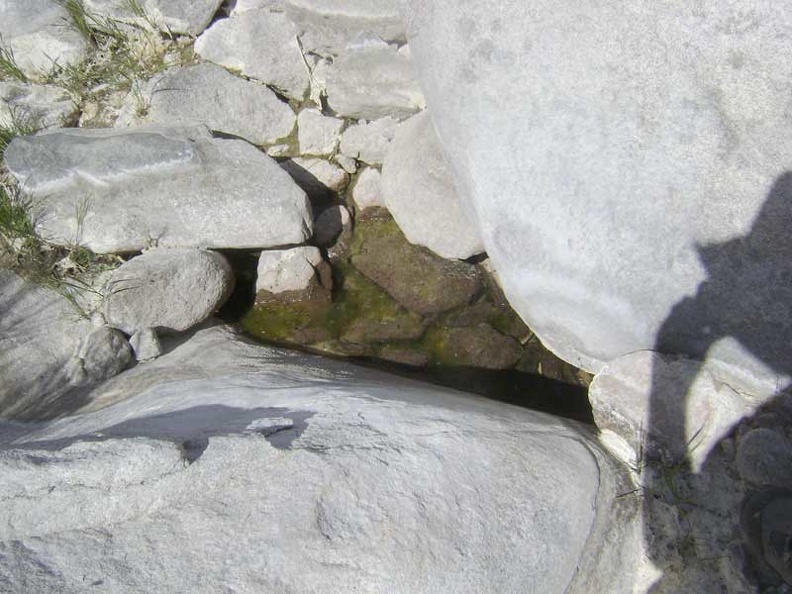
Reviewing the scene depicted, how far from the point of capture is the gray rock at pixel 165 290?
284cm

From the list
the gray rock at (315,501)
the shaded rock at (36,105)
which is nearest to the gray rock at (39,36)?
the shaded rock at (36,105)

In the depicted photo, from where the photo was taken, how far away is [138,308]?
9.36 feet

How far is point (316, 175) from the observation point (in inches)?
136

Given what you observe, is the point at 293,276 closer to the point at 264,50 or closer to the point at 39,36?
the point at 264,50

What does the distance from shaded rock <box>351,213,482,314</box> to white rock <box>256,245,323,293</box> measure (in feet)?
0.78

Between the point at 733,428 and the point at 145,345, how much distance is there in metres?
2.28

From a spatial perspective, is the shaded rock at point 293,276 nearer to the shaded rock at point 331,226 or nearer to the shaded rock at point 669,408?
the shaded rock at point 331,226

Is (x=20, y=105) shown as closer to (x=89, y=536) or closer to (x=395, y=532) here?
(x=89, y=536)

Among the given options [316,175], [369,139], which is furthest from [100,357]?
[369,139]

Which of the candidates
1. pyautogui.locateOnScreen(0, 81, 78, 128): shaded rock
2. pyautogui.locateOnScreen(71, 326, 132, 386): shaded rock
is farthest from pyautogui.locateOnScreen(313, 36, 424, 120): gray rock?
pyautogui.locateOnScreen(71, 326, 132, 386): shaded rock

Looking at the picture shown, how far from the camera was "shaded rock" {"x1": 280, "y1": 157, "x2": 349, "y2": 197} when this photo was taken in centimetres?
344

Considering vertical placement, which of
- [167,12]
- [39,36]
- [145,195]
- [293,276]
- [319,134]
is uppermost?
[167,12]

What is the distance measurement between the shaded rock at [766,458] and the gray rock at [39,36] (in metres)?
3.80

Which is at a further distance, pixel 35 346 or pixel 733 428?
pixel 35 346
